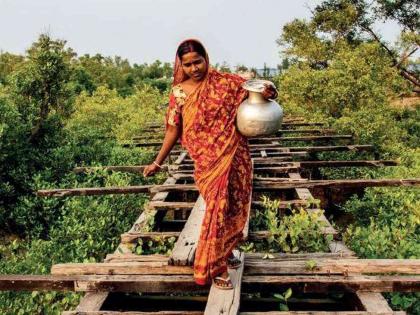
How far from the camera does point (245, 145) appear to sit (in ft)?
9.89

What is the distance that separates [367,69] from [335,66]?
996 millimetres

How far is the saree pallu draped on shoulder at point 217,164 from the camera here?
2781 mm

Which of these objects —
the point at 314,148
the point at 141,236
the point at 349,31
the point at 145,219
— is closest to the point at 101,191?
the point at 145,219

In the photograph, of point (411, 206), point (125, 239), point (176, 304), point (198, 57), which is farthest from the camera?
point (411, 206)

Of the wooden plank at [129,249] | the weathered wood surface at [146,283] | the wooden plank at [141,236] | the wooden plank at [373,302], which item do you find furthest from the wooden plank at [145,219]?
the wooden plank at [373,302]

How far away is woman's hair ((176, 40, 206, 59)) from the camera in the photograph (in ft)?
9.30

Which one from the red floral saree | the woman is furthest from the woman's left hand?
the red floral saree

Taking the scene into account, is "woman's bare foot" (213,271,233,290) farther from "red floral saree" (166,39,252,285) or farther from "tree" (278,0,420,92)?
"tree" (278,0,420,92)

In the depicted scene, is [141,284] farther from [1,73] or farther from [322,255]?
[1,73]

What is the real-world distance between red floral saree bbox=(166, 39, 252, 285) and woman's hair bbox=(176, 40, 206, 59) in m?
0.11

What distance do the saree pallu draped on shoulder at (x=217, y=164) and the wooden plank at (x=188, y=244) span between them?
0.34 metres

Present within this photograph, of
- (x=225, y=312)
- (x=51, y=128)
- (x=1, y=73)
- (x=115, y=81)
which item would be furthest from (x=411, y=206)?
(x=115, y=81)

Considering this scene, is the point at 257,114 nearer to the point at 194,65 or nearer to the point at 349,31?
the point at 194,65

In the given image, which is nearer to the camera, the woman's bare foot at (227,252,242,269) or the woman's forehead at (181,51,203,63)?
the woman's forehead at (181,51,203,63)
